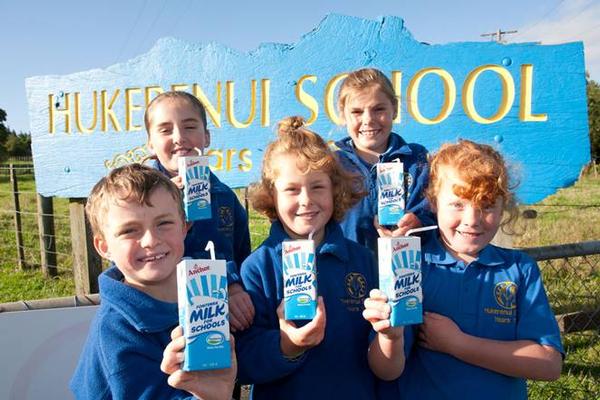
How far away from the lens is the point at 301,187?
1689 mm

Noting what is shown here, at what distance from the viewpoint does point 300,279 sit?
1.43m

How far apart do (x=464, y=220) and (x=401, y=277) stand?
0.39 metres

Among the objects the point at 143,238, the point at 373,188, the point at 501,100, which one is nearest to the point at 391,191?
the point at 373,188

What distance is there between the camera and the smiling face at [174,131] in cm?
210

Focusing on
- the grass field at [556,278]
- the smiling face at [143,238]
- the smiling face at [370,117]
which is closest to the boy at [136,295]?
the smiling face at [143,238]

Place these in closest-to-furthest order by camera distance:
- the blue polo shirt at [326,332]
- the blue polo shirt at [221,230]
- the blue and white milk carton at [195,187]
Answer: the blue polo shirt at [326,332], the blue and white milk carton at [195,187], the blue polo shirt at [221,230]

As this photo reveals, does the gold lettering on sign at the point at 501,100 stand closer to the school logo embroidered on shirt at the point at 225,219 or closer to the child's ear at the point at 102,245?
the school logo embroidered on shirt at the point at 225,219

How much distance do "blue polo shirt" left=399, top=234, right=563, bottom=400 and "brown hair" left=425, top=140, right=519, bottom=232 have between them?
0.21 meters

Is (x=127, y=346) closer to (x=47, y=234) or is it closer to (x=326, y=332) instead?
(x=326, y=332)

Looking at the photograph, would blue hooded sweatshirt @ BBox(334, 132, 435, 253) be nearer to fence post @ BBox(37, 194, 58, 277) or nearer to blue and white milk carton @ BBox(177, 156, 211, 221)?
blue and white milk carton @ BBox(177, 156, 211, 221)

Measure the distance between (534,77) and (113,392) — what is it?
2.56 metres

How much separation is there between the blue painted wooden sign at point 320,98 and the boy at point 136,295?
1.84m

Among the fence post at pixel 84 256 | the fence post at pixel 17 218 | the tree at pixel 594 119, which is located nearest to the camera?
the fence post at pixel 84 256

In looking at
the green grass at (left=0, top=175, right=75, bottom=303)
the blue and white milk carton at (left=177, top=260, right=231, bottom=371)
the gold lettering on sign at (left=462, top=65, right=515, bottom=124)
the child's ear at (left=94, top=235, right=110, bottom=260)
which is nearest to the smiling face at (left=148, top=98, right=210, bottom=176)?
the child's ear at (left=94, top=235, right=110, bottom=260)
